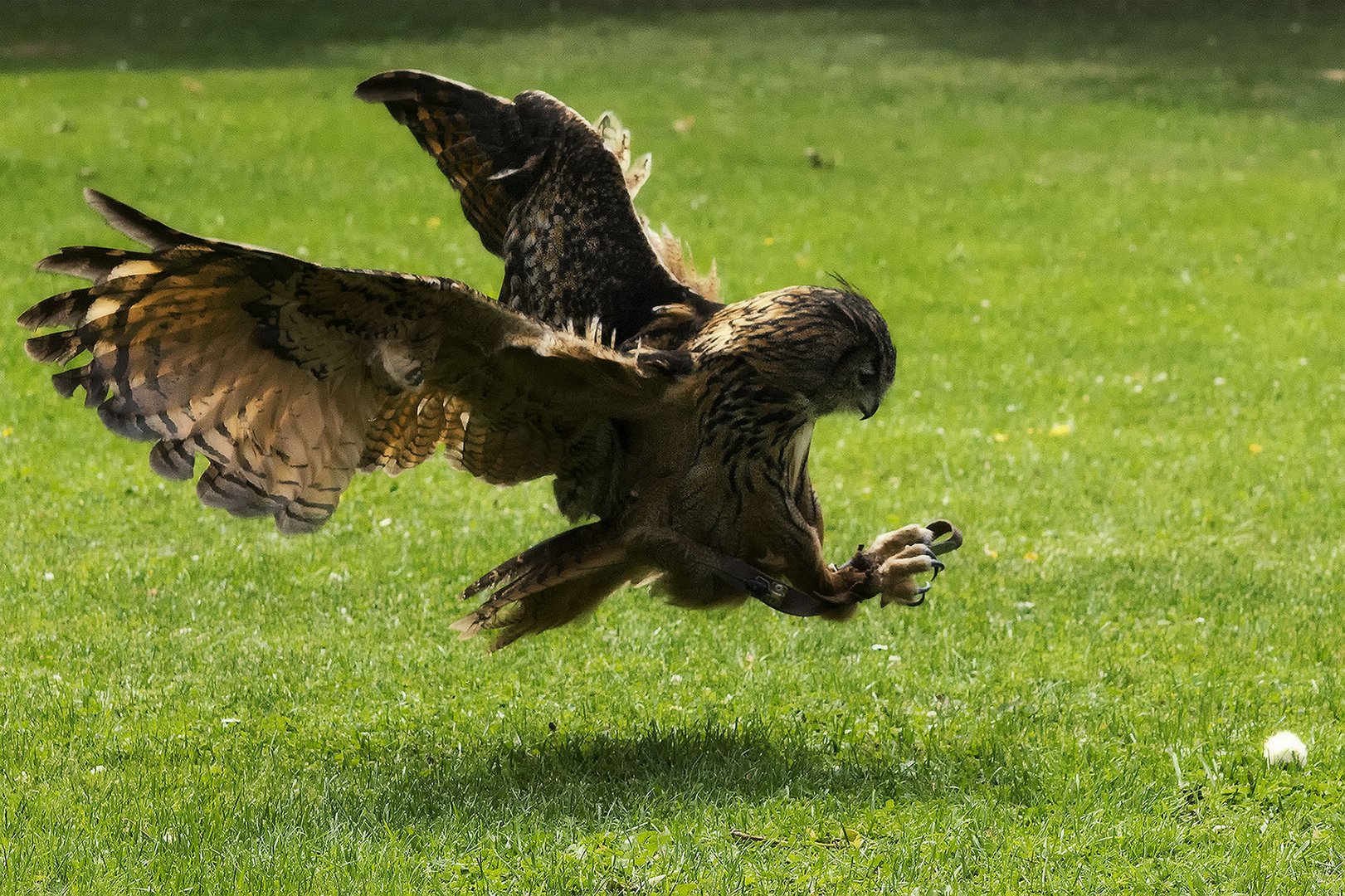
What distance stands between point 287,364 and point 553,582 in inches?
43.4

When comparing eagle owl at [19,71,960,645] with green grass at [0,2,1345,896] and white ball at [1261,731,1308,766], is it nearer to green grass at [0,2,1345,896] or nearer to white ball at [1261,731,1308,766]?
green grass at [0,2,1345,896]

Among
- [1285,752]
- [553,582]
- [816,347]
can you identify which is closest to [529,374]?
[553,582]

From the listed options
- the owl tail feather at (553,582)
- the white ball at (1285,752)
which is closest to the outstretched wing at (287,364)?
the owl tail feather at (553,582)

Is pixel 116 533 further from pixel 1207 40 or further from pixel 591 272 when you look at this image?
A: pixel 1207 40

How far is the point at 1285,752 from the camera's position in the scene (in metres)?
5.56

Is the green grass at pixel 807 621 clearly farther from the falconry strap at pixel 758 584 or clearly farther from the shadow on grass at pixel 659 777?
the falconry strap at pixel 758 584

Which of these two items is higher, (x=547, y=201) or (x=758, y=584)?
(x=547, y=201)

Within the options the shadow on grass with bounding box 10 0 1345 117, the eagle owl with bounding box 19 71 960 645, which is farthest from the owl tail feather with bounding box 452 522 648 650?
the shadow on grass with bounding box 10 0 1345 117

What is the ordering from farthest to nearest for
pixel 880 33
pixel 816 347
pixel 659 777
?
pixel 880 33 → pixel 659 777 → pixel 816 347

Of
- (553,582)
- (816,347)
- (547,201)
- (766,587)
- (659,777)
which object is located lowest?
(659,777)

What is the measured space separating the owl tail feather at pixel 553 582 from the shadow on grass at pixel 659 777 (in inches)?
18.0

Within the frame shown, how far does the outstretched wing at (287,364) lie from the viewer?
441 centimetres

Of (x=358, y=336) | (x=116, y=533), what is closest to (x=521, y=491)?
(x=116, y=533)

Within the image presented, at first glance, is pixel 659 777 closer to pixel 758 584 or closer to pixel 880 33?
pixel 758 584
